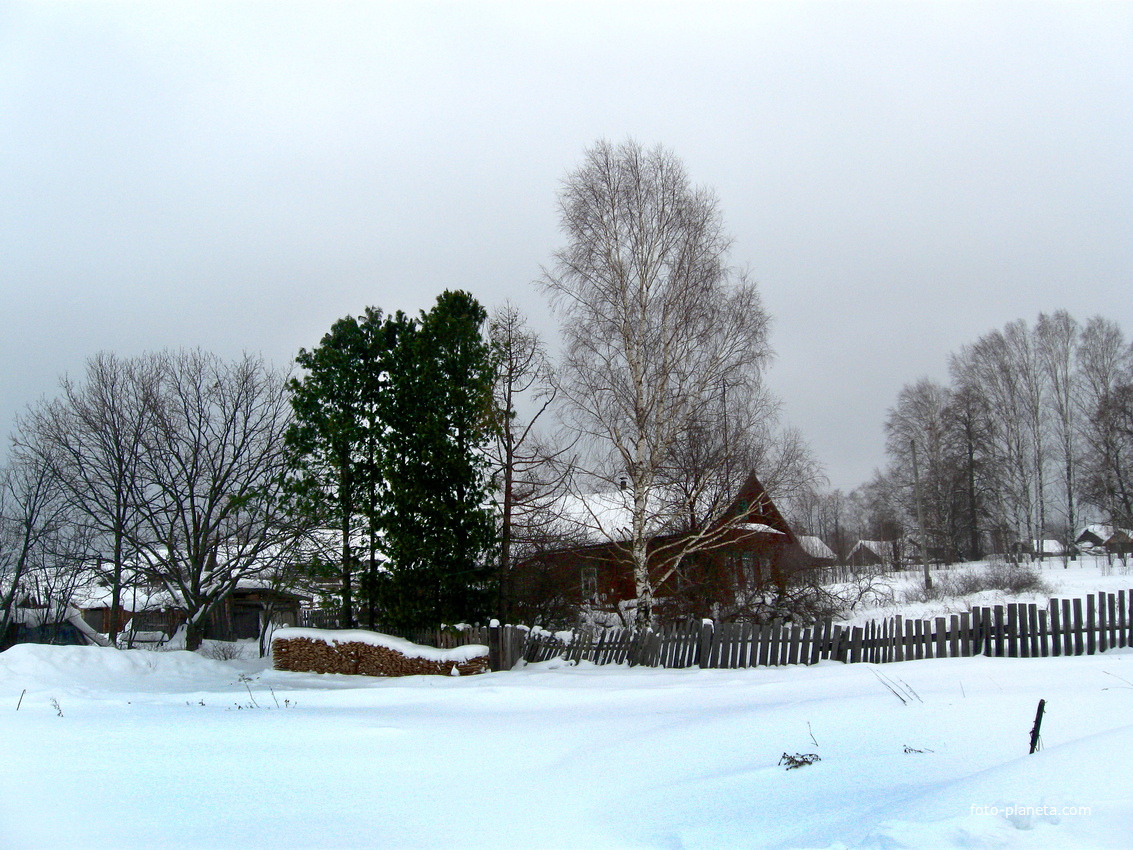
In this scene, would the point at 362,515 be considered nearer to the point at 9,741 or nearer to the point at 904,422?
the point at 9,741

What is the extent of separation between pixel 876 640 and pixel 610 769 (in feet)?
26.0

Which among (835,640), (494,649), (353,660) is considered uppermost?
(835,640)

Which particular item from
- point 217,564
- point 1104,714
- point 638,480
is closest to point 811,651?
point 638,480

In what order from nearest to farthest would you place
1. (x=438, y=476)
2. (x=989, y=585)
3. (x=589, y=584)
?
(x=438, y=476) → (x=589, y=584) → (x=989, y=585)

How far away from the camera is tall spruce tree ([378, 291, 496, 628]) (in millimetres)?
16922

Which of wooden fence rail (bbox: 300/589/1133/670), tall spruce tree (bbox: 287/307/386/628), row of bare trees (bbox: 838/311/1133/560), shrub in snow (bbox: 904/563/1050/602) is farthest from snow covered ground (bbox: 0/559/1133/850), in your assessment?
row of bare trees (bbox: 838/311/1133/560)

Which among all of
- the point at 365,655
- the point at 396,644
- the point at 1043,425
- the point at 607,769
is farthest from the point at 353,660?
the point at 1043,425

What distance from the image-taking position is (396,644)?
16234 millimetres

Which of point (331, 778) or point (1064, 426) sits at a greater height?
point (1064, 426)

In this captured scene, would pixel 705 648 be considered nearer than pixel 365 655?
Yes

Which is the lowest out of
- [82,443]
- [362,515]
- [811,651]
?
[811,651]

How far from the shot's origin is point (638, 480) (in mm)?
16844

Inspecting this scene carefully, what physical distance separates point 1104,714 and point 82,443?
961 inches

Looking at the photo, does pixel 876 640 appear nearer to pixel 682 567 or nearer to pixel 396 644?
pixel 682 567
